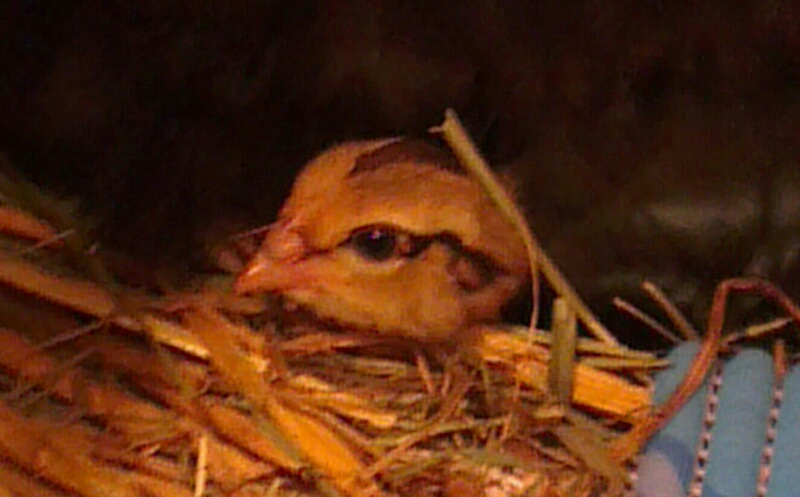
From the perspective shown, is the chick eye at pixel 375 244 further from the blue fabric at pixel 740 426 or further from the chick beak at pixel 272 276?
the blue fabric at pixel 740 426

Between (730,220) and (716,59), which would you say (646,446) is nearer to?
(730,220)

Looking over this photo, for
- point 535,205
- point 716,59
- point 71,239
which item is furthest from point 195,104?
point 716,59

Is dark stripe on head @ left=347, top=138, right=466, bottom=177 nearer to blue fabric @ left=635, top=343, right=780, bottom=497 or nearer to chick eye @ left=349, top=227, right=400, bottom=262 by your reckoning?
chick eye @ left=349, top=227, right=400, bottom=262

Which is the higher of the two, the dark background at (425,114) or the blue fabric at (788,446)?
the dark background at (425,114)

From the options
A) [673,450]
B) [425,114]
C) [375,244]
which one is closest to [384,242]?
[375,244]

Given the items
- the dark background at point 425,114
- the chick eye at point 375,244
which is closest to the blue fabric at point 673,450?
the dark background at point 425,114

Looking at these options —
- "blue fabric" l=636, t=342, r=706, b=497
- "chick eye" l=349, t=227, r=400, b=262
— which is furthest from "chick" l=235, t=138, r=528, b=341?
"blue fabric" l=636, t=342, r=706, b=497

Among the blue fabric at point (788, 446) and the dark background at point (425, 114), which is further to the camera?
the dark background at point (425, 114)

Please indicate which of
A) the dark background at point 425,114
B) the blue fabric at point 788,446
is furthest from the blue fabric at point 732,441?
the dark background at point 425,114

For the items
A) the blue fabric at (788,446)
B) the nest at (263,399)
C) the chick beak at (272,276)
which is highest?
the chick beak at (272,276)
